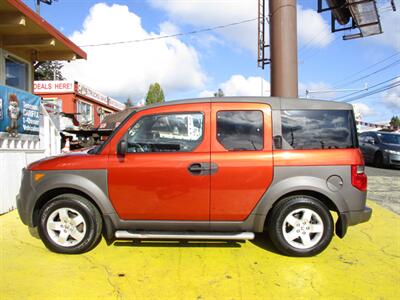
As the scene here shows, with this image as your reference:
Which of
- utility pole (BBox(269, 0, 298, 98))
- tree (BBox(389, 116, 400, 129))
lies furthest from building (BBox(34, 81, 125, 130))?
tree (BBox(389, 116, 400, 129))

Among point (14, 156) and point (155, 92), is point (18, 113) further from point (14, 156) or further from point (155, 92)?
point (155, 92)

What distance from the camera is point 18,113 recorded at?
24.5ft

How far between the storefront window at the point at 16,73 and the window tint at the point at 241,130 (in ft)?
22.3

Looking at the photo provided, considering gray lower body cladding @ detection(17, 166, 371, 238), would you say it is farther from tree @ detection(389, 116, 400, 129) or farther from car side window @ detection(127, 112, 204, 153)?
tree @ detection(389, 116, 400, 129)

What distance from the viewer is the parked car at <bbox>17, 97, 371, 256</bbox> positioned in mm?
4160

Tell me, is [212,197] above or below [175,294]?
above

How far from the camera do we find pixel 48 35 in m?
8.56

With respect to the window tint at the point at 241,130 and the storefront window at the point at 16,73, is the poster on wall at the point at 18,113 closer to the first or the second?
the storefront window at the point at 16,73

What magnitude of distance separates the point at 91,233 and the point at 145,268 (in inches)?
33.6

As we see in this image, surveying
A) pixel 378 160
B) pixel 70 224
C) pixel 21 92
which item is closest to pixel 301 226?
pixel 70 224

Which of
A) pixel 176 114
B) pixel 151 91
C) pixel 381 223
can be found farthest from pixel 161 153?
pixel 151 91

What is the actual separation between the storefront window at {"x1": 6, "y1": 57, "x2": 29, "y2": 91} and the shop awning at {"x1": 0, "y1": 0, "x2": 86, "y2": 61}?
25 centimetres

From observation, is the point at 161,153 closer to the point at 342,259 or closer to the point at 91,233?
the point at 91,233

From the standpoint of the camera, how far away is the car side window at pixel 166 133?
14.0ft
